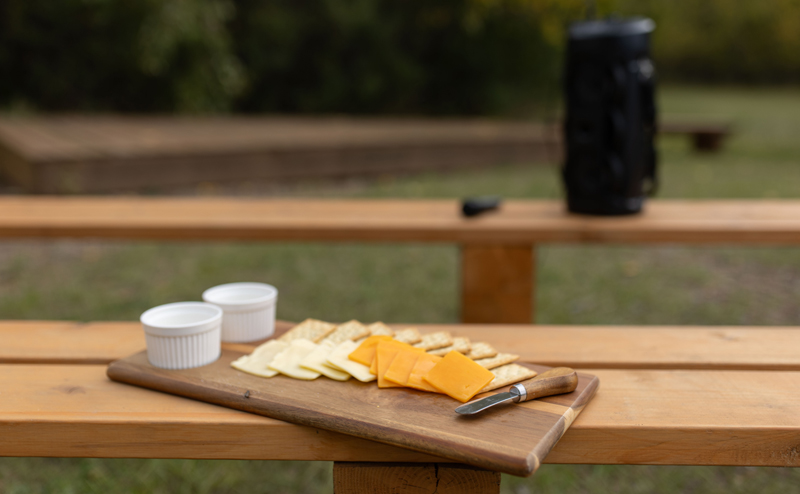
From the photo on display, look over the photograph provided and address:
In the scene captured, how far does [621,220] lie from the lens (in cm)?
179

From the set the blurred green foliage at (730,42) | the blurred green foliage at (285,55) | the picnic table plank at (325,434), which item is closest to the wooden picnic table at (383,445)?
the picnic table plank at (325,434)

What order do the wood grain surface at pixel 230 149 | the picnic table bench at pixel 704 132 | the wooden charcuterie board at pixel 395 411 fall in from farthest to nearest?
1. the picnic table bench at pixel 704 132
2. the wood grain surface at pixel 230 149
3. the wooden charcuterie board at pixel 395 411

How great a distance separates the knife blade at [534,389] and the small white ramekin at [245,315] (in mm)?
373

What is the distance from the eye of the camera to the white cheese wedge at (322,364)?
0.89 m

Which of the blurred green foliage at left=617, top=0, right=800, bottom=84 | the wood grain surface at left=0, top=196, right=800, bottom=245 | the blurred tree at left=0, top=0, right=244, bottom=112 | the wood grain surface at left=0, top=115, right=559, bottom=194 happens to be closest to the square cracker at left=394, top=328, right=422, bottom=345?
the wood grain surface at left=0, top=196, right=800, bottom=245

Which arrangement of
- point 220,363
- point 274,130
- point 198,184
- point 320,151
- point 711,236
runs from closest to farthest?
point 220,363, point 711,236, point 198,184, point 320,151, point 274,130

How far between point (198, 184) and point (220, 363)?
404cm

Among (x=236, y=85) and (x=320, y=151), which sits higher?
(x=236, y=85)

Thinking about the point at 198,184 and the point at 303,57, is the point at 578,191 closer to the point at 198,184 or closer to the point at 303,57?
the point at 198,184

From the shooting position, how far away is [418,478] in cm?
81

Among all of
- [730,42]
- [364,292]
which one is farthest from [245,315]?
[730,42]

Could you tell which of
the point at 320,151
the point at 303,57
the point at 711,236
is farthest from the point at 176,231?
the point at 303,57

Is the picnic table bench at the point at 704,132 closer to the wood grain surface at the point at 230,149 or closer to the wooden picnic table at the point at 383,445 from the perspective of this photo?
the wood grain surface at the point at 230,149

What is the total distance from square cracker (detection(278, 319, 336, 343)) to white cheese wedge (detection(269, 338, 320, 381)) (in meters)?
0.05
